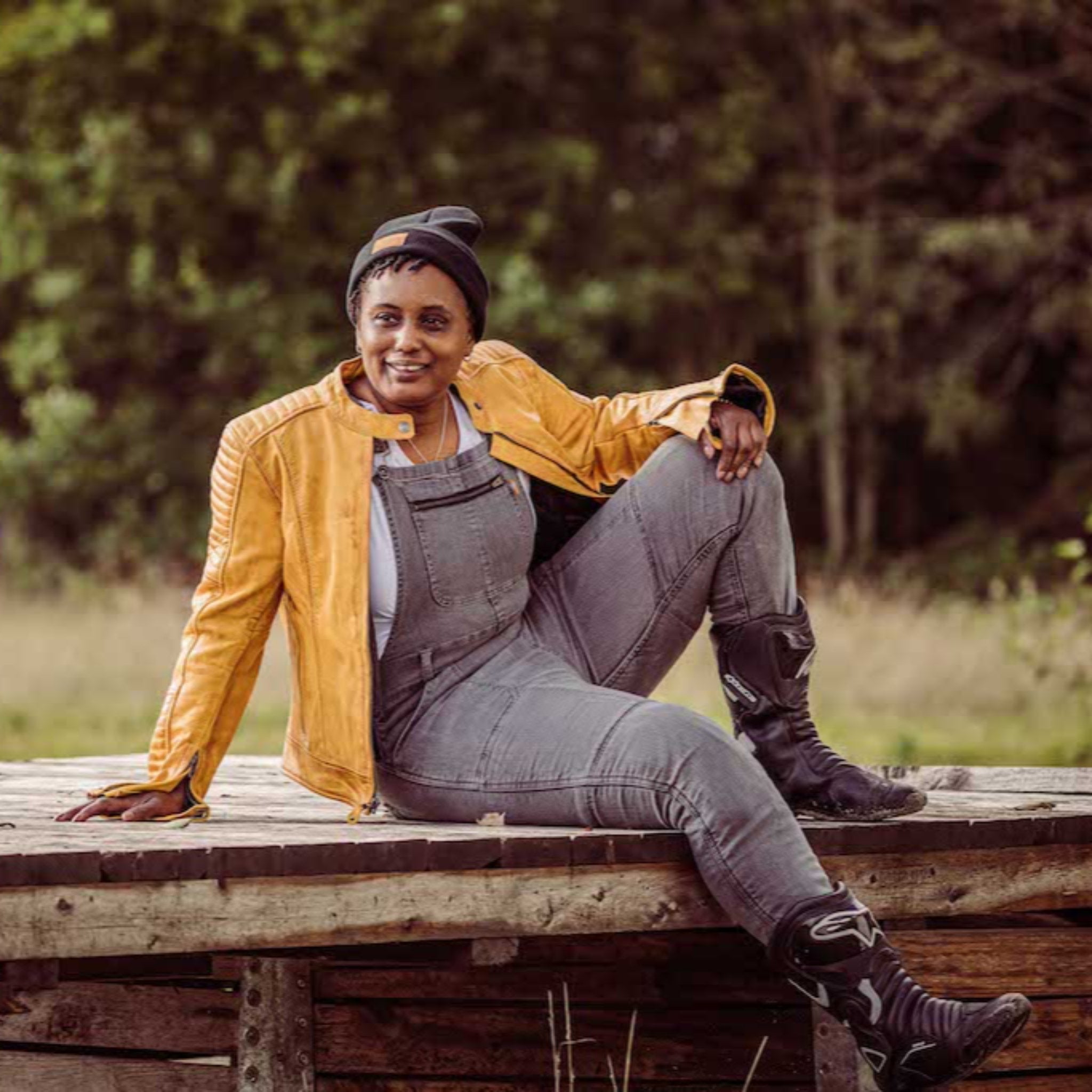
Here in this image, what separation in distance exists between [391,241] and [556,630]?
82 cm

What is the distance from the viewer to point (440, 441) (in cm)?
377

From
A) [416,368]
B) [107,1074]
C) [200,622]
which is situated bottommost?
[107,1074]

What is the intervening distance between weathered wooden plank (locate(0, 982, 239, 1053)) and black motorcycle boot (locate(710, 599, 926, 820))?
1136 millimetres

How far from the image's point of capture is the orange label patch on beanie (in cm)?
364

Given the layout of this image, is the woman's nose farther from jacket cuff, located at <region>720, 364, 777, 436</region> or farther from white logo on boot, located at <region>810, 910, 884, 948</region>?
white logo on boot, located at <region>810, 910, 884, 948</region>

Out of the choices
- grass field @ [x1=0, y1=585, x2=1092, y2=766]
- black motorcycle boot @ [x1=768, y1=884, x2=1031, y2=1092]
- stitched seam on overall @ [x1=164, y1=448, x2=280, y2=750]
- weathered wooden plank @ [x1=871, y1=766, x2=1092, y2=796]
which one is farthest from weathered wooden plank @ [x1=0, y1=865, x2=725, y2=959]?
grass field @ [x1=0, y1=585, x2=1092, y2=766]

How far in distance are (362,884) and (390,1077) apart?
0.68m

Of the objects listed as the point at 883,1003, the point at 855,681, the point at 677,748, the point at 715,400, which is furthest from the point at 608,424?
the point at 855,681

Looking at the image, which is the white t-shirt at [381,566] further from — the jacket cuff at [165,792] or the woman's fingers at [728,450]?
the woman's fingers at [728,450]

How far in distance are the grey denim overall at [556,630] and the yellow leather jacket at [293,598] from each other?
104mm

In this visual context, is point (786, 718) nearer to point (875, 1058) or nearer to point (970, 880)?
point (970, 880)

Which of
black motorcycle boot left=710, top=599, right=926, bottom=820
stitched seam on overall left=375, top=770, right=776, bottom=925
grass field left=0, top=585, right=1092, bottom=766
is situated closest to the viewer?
stitched seam on overall left=375, top=770, right=776, bottom=925

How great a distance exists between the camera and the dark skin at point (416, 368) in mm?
3598

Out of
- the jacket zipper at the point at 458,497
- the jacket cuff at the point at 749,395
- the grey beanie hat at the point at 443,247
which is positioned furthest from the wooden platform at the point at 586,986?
the grey beanie hat at the point at 443,247
